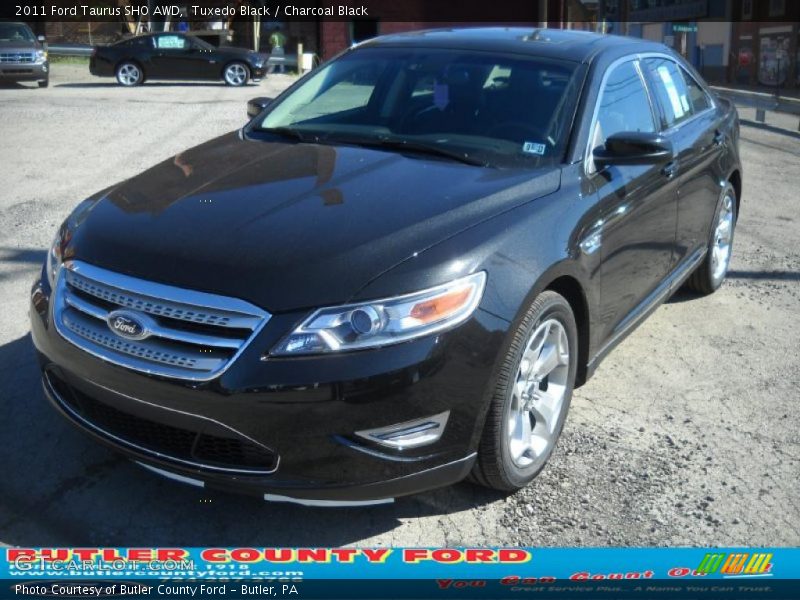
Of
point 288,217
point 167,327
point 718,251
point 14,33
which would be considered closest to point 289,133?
point 288,217

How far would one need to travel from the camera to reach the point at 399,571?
8.45ft

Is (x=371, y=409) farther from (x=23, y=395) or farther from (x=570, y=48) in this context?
(x=570, y=48)

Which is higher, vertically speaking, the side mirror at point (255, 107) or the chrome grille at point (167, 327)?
the side mirror at point (255, 107)

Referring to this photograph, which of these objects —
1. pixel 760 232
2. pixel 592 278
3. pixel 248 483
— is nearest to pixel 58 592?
pixel 248 483

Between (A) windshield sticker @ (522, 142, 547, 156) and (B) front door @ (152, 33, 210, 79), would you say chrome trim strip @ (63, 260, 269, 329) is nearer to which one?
(A) windshield sticker @ (522, 142, 547, 156)

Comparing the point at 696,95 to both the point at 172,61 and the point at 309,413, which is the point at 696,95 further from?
the point at 172,61

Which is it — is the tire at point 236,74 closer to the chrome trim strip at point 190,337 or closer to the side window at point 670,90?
the side window at point 670,90

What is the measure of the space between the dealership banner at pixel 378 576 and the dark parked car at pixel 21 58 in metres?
19.3

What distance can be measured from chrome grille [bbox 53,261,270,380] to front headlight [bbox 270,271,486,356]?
14 cm

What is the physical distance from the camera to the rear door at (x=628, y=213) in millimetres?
3822

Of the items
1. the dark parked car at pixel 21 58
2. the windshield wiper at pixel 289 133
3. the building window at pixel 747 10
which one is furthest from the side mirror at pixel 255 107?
the building window at pixel 747 10

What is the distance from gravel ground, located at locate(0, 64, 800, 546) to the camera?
3162mm

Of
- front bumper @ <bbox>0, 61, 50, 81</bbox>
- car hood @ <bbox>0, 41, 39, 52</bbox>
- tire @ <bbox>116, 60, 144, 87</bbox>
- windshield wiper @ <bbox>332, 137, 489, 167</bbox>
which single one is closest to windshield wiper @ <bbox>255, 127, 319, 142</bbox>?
windshield wiper @ <bbox>332, 137, 489, 167</bbox>

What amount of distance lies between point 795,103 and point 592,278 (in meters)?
12.9
